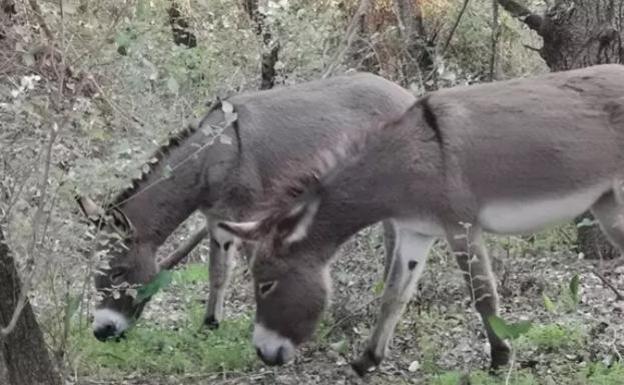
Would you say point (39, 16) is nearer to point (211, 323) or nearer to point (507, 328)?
point (211, 323)

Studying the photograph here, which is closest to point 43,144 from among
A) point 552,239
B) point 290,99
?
point 290,99

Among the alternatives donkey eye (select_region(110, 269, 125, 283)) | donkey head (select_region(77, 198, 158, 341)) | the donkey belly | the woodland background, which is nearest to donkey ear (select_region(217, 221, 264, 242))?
the woodland background

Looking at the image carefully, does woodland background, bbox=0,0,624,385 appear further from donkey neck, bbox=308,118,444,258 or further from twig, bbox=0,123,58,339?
donkey neck, bbox=308,118,444,258

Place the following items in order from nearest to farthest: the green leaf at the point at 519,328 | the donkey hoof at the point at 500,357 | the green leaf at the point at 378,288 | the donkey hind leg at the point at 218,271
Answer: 1. the green leaf at the point at 519,328
2. the donkey hoof at the point at 500,357
3. the green leaf at the point at 378,288
4. the donkey hind leg at the point at 218,271

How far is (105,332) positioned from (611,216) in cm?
289

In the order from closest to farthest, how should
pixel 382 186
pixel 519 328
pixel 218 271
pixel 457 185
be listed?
1. pixel 519 328
2. pixel 457 185
3. pixel 382 186
4. pixel 218 271

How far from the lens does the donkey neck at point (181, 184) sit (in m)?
6.34

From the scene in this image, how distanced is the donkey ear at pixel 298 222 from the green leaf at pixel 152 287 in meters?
1.17

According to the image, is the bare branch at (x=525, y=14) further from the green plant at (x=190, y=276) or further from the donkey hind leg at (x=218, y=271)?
the green plant at (x=190, y=276)

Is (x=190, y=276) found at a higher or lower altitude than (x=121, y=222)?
lower

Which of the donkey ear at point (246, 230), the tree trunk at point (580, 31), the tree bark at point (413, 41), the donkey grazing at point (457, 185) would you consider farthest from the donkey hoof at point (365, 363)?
the tree bark at point (413, 41)

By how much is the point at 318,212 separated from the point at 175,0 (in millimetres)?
8709

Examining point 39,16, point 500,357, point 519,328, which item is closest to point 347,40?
point 39,16

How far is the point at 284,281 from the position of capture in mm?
5109
